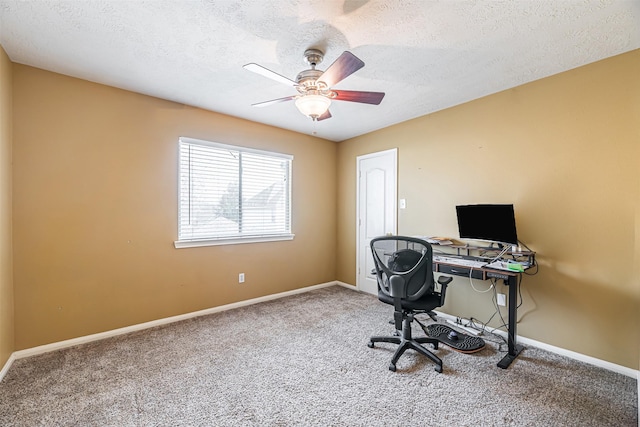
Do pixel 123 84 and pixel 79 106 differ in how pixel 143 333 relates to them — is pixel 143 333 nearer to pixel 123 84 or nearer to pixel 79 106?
pixel 79 106

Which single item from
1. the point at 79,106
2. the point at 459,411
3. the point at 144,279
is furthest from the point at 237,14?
the point at 459,411

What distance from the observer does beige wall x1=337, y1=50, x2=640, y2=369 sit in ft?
7.27

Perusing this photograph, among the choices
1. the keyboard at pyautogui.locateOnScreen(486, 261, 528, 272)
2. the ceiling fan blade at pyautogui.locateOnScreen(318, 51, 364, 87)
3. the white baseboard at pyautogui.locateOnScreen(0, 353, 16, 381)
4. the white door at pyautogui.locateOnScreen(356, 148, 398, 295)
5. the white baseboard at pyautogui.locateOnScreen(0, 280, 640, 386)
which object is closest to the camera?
the ceiling fan blade at pyautogui.locateOnScreen(318, 51, 364, 87)

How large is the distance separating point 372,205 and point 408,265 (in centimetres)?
205

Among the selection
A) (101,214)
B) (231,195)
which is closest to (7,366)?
(101,214)

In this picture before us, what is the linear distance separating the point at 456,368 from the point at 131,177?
3.61 metres

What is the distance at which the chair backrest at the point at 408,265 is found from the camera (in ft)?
7.62

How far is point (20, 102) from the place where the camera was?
241 centimetres

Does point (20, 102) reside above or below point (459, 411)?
above

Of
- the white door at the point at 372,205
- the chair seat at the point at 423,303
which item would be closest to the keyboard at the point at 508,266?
the chair seat at the point at 423,303

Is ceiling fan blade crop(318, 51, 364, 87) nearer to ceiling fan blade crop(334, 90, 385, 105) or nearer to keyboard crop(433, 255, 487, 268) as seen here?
ceiling fan blade crop(334, 90, 385, 105)

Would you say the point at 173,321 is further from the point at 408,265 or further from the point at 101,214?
the point at 408,265

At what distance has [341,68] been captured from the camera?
69.3 inches

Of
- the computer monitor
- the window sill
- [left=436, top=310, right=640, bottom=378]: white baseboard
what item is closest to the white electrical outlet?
[left=436, top=310, right=640, bottom=378]: white baseboard
